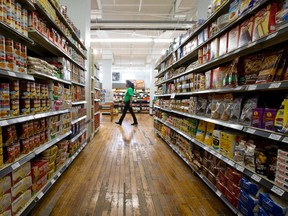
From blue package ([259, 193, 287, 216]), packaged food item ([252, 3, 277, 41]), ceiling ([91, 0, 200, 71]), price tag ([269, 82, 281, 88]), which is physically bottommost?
blue package ([259, 193, 287, 216])

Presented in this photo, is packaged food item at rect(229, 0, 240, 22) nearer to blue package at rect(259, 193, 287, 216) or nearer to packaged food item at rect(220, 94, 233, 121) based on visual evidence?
packaged food item at rect(220, 94, 233, 121)

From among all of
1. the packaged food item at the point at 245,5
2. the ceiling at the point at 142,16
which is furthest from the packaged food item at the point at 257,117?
the ceiling at the point at 142,16

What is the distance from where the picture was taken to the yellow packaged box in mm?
Result: 1776

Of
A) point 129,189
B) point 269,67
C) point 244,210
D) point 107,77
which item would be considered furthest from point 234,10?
point 107,77

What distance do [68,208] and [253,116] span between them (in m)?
Answer: 2.02

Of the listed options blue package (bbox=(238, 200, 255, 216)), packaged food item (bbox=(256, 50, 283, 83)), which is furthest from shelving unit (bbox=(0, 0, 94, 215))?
packaged food item (bbox=(256, 50, 283, 83))

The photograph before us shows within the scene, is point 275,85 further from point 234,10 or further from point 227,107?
point 234,10

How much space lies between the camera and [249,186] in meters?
1.49

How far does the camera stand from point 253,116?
1506mm

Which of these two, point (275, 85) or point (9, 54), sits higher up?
point (9, 54)

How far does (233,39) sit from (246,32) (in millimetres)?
194

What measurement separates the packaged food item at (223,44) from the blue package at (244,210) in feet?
5.09

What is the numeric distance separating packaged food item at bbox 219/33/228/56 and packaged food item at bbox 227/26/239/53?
0.20ft

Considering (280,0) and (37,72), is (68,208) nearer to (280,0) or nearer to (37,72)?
(37,72)
